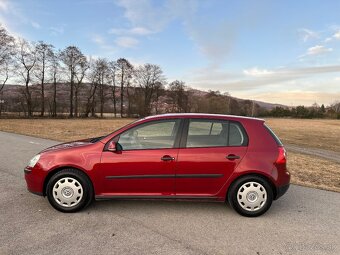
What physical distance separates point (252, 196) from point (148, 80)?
7712 cm

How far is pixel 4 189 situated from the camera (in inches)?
223

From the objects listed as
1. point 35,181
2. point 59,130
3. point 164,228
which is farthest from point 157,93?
point 164,228

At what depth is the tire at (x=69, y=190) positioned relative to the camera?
4559 mm

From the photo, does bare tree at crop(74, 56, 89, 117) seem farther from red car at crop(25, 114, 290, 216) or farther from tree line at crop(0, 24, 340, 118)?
red car at crop(25, 114, 290, 216)

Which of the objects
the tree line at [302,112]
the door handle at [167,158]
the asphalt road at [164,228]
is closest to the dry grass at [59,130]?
the asphalt road at [164,228]

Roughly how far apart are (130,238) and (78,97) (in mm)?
66771

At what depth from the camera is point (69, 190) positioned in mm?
4566

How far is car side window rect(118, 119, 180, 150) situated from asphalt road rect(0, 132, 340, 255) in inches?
40.0

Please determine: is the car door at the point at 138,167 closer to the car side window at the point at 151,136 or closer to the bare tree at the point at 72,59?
the car side window at the point at 151,136

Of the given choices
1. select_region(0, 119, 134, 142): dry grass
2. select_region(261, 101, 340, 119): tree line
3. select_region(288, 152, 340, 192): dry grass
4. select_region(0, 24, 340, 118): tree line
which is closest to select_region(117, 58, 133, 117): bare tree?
select_region(0, 24, 340, 118): tree line

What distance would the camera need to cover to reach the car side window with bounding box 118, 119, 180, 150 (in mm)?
4598

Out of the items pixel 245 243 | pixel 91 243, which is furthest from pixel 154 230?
pixel 245 243

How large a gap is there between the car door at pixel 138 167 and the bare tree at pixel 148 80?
72.5 metres

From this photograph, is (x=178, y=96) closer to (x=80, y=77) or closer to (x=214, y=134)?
(x=80, y=77)
